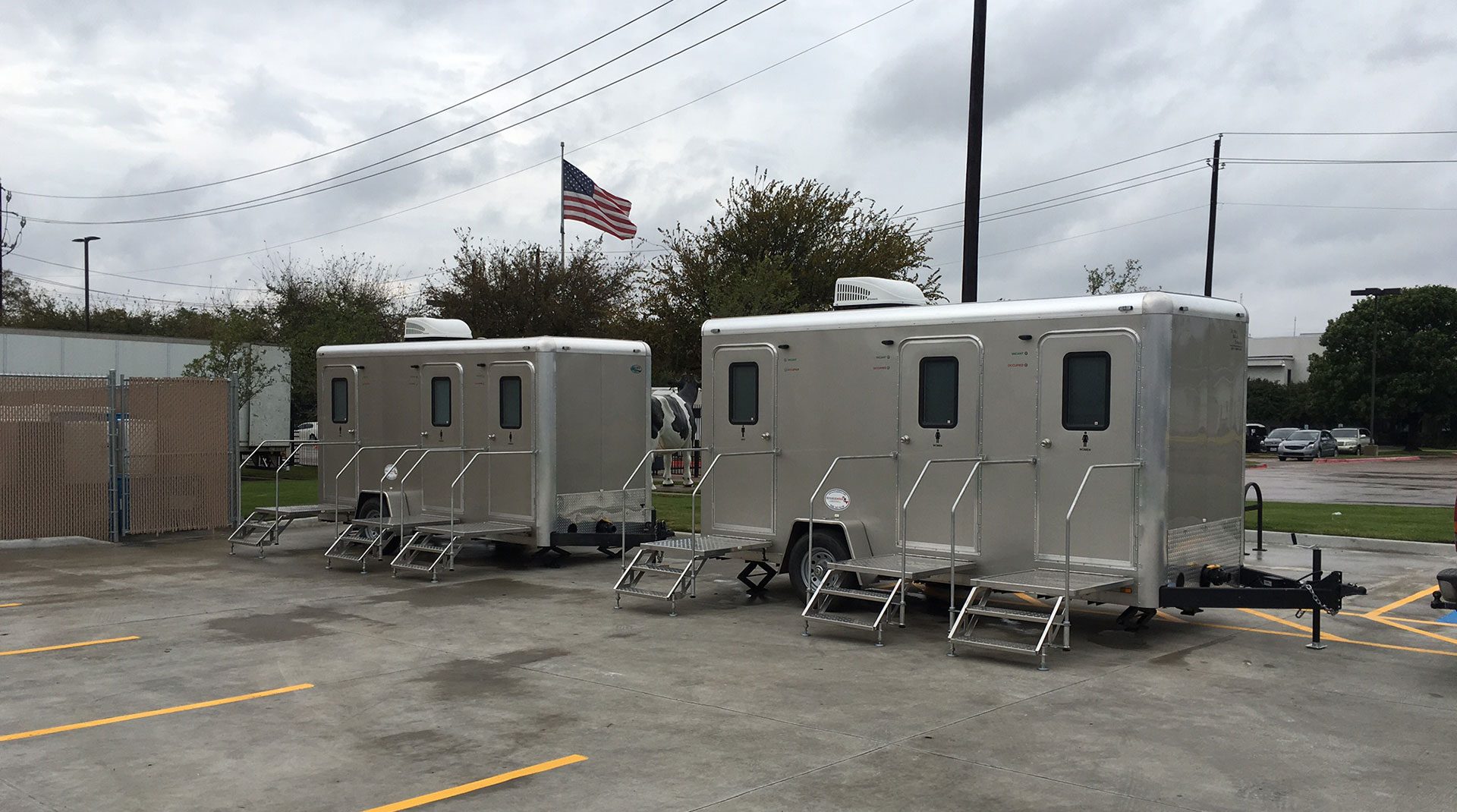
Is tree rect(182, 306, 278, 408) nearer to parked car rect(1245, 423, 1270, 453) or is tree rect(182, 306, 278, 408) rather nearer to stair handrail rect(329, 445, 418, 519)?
stair handrail rect(329, 445, 418, 519)

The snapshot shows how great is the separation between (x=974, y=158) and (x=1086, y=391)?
6.44 meters

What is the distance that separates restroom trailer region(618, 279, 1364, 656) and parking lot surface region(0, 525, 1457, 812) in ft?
2.07

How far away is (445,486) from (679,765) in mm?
9606

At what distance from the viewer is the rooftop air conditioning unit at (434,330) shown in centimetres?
1678

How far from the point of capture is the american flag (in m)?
32.0

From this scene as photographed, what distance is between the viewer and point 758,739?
283 inches

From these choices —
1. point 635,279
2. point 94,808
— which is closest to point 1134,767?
point 94,808

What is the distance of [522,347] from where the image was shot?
577 inches

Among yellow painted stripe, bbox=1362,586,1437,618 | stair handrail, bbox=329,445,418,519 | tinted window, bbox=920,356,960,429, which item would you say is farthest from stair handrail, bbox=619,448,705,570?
yellow painted stripe, bbox=1362,586,1437,618

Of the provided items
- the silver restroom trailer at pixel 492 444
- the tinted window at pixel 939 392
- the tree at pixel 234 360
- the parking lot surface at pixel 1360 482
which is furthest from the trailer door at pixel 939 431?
the tree at pixel 234 360

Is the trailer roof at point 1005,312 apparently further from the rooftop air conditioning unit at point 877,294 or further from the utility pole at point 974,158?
the utility pole at point 974,158

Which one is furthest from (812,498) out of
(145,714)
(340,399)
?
(340,399)

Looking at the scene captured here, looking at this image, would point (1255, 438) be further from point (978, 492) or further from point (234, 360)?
point (978, 492)

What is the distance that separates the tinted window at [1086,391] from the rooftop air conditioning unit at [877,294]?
2.12m
